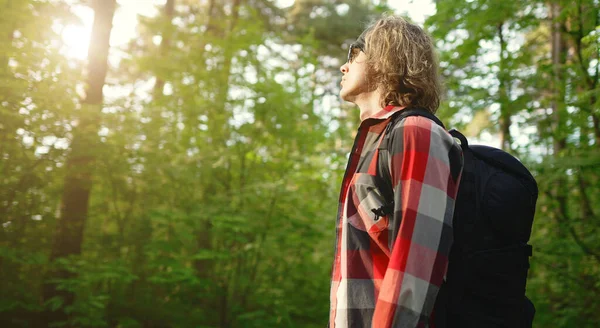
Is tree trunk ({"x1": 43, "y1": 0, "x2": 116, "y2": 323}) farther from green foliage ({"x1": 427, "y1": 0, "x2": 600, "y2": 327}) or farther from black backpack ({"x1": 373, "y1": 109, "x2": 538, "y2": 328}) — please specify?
black backpack ({"x1": 373, "y1": 109, "x2": 538, "y2": 328})

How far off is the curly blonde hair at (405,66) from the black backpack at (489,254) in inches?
14.6

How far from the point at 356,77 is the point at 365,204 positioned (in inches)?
21.6

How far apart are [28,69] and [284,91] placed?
10.7 feet

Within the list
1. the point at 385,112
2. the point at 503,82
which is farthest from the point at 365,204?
the point at 503,82

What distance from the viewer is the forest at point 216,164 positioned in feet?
16.8

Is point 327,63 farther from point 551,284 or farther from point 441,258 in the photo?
point 441,258

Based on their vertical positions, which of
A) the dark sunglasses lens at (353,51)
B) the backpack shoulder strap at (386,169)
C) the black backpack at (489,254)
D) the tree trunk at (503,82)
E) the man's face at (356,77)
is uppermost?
the tree trunk at (503,82)

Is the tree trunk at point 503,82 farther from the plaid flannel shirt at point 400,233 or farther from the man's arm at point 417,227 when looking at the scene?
the man's arm at point 417,227

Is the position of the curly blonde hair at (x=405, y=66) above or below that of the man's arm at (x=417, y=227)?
above

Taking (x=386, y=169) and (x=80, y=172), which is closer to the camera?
(x=386, y=169)

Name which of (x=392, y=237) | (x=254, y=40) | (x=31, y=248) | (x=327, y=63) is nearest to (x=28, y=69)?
(x=31, y=248)

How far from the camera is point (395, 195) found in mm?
1409

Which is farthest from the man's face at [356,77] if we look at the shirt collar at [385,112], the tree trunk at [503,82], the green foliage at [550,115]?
the tree trunk at [503,82]

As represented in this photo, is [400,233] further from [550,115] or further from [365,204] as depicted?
[550,115]
